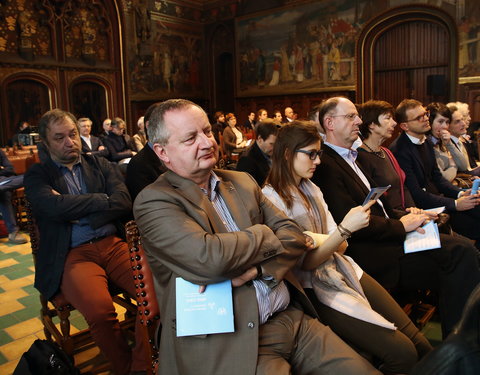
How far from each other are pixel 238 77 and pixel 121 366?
53.1 ft

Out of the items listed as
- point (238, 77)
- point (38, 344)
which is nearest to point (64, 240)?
point (38, 344)

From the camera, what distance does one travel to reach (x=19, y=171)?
23.9 ft

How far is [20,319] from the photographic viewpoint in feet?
12.3

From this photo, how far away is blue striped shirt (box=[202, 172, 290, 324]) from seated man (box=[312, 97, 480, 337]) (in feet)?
3.37

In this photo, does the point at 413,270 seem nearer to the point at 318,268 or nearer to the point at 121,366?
the point at 318,268

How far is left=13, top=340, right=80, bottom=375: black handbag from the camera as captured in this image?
2.30 metres

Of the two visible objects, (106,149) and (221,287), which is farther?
(106,149)

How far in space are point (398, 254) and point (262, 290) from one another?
4.73 ft

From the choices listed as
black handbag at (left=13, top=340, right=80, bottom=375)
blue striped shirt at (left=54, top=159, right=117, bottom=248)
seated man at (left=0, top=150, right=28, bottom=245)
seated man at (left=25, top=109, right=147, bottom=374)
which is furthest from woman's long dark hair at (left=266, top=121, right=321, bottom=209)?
seated man at (left=0, top=150, right=28, bottom=245)

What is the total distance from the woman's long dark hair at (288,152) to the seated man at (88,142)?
7182 mm

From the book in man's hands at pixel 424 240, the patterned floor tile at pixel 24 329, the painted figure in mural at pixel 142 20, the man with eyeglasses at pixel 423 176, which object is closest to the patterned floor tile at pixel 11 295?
the patterned floor tile at pixel 24 329

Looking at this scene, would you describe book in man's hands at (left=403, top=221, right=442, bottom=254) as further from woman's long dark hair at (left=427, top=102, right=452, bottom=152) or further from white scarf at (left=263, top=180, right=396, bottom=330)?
woman's long dark hair at (left=427, top=102, right=452, bottom=152)

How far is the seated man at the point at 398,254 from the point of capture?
9.10ft

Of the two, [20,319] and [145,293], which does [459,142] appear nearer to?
[145,293]
